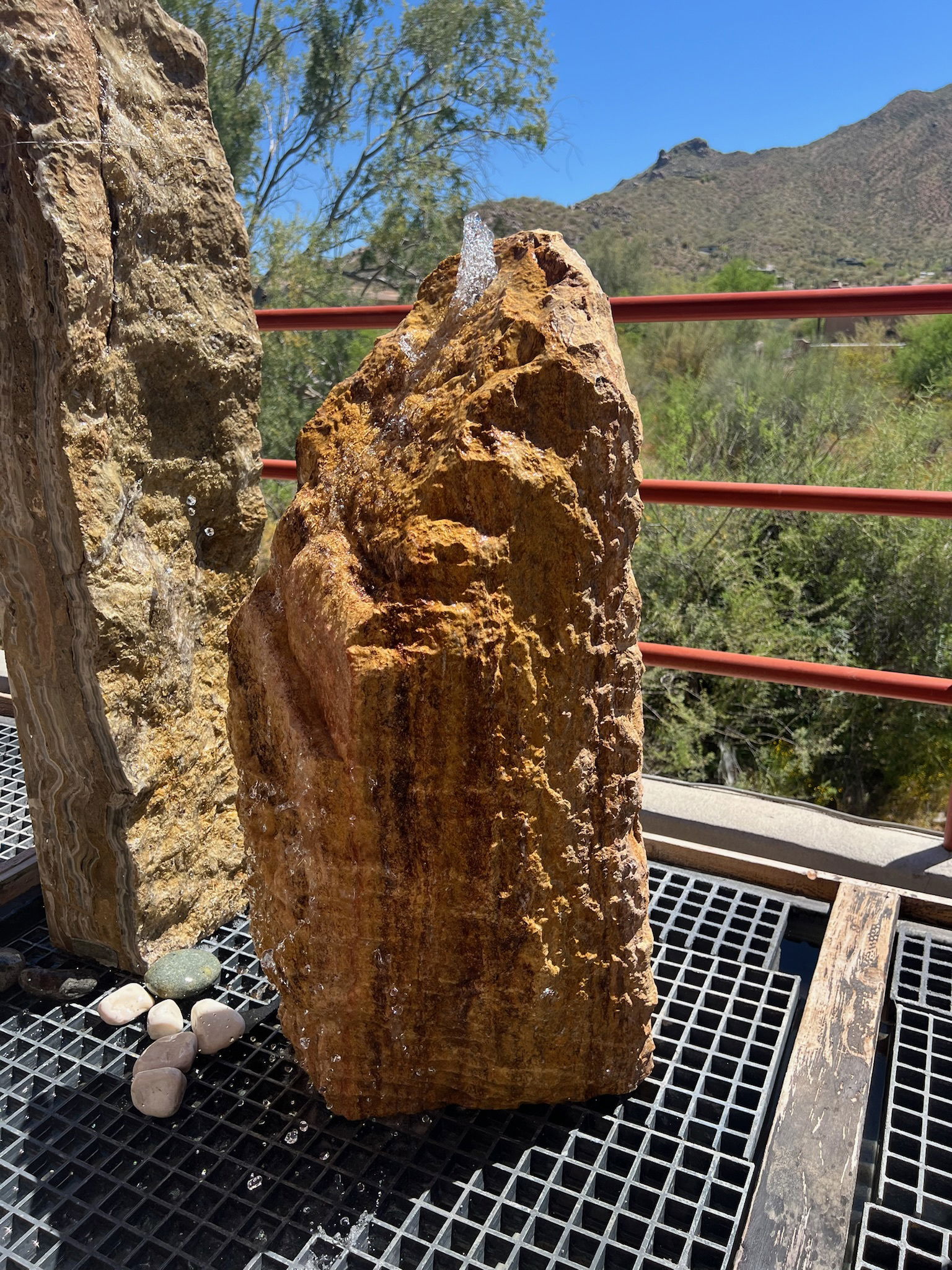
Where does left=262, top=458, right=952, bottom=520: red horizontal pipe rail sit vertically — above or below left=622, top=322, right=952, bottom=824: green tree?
above

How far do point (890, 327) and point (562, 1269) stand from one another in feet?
62.5

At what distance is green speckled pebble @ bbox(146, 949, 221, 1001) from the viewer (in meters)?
2.03

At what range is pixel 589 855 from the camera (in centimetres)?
163

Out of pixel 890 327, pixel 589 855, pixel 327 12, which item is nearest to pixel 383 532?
pixel 589 855

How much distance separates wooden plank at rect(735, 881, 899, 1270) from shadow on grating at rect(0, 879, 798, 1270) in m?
0.05

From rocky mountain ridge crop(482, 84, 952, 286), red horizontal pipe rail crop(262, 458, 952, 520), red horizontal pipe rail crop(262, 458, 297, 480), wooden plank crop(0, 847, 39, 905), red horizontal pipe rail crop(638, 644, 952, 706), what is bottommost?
wooden plank crop(0, 847, 39, 905)

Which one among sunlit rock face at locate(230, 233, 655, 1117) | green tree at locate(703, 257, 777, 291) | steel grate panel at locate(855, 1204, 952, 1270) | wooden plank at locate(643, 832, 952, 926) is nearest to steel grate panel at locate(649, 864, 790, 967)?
wooden plank at locate(643, 832, 952, 926)

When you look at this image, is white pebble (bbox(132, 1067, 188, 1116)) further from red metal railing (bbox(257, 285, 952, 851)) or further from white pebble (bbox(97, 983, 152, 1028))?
red metal railing (bbox(257, 285, 952, 851))

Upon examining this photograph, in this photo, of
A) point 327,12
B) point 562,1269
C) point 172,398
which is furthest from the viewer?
point 327,12

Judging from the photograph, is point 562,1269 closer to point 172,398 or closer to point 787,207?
point 172,398

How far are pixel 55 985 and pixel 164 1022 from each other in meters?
0.28

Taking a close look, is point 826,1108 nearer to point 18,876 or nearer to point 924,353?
point 18,876

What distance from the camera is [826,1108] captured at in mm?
1704

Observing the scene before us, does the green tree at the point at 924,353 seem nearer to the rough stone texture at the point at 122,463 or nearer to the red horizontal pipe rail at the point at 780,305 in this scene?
the red horizontal pipe rail at the point at 780,305
